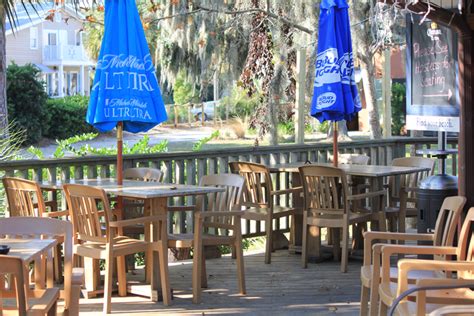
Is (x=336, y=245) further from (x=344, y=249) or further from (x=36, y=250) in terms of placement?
(x=36, y=250)

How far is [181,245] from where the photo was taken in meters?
6.59

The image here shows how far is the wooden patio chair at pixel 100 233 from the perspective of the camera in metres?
6.04

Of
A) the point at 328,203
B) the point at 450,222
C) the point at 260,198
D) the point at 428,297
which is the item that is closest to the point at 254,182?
the point at 260,198

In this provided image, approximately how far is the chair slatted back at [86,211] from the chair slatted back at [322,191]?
82.0 inches

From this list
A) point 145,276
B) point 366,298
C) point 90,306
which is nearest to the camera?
point 366,298

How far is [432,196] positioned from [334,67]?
1933mm

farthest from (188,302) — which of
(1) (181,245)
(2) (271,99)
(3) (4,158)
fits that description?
(2) (271,99)

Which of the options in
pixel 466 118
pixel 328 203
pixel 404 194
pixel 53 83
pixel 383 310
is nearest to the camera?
pixel 383 310

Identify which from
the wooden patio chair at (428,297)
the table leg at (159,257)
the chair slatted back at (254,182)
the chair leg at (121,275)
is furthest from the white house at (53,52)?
the wooden patio chair at (428,297)

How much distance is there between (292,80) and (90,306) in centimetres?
1163

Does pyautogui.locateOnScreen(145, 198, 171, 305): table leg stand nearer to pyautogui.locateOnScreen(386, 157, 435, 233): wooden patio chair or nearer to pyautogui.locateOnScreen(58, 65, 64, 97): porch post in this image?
pyautogui.locateOnScreen(386, 157, 435, 233): wooden patio chair

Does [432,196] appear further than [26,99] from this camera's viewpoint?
No

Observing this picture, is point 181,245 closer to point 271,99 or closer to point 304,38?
point 304,38

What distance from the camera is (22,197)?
21.4 ft
